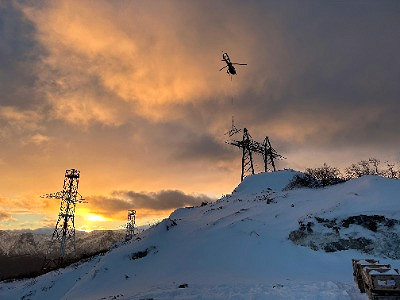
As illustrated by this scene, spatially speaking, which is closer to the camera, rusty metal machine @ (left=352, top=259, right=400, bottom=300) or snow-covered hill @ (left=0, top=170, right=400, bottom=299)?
rusty metal machine @ (left=352, top=259, right=400, bottom=300)

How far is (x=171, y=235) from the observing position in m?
25.6

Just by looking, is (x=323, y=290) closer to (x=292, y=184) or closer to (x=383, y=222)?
(x=383, y=222)

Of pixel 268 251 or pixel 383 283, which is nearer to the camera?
pixel 383 283

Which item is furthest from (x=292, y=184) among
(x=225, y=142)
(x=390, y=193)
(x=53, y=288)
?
(x=53, y=288)

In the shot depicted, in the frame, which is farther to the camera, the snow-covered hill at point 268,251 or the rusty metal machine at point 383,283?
the snow-covered hill at point 268,251

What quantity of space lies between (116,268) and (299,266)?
1343 centimetres

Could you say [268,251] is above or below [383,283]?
above

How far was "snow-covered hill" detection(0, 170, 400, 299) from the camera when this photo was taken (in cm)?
1498

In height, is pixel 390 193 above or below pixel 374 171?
below

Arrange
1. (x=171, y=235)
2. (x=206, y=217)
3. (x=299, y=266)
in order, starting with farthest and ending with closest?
(x=206, y=217), (x=171, y=235), (x=299, y=266)

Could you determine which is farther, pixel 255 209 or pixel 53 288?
pixel 53 288

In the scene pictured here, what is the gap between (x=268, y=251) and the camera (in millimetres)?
19438

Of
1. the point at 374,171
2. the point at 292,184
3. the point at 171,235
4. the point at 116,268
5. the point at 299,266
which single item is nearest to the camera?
the point at 299,266

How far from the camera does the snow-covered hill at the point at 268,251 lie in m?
15.0
